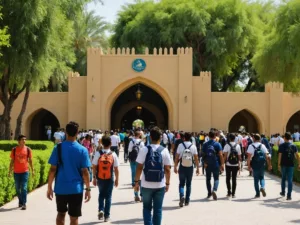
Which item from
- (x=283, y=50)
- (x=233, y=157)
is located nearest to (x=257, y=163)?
(x=233, y=157)

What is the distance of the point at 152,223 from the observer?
716cm

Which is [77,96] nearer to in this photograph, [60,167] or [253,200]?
[253,200]

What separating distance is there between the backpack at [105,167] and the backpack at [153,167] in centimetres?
173

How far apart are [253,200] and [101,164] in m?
3.98

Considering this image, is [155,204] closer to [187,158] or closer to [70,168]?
[70,168]

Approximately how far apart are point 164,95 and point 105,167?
2327cm

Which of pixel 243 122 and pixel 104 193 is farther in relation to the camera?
pixel 243 122

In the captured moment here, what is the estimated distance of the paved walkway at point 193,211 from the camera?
8.40 meters

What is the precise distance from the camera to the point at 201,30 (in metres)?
37.8

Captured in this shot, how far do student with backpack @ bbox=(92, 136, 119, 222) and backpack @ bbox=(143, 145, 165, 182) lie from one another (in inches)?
65.3

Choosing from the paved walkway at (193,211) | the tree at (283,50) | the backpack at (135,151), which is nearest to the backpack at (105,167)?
the paved walkway at (193,211)

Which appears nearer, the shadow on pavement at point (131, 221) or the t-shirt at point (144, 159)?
the t-shirt at point (144, 159)

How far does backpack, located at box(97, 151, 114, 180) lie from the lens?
8.52 metres

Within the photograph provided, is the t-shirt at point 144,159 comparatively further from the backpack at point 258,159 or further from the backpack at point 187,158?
the backpack at point 258,159
